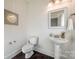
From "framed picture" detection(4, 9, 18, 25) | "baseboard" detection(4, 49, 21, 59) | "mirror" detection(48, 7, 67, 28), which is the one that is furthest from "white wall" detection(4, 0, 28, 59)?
"mirror" detection(48, 7, 67, 28)

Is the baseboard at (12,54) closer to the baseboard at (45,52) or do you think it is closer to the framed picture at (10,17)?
the baseboard at (45,52)

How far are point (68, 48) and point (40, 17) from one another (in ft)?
5.43

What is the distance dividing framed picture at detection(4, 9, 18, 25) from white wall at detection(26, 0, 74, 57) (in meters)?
0.81

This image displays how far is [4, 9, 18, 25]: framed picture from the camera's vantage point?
8.82 ft

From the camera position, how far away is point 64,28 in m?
2.63

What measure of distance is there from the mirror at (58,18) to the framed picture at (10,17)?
52.8 inches

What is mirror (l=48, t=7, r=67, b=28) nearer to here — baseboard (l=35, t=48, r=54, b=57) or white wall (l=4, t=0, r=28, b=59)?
baseboard (l=35, t=48, r=54, b=57)

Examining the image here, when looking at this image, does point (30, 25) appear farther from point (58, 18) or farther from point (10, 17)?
point (58, 18)

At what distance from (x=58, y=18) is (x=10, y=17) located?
172 centimetres

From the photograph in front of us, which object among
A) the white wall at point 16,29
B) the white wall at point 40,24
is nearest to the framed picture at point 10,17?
the white wall at point 16,29

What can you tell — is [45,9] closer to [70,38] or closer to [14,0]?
[14,0]

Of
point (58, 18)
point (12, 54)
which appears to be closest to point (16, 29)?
point (12, 54)

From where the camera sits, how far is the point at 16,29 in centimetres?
326

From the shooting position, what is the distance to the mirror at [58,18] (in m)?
2.63
